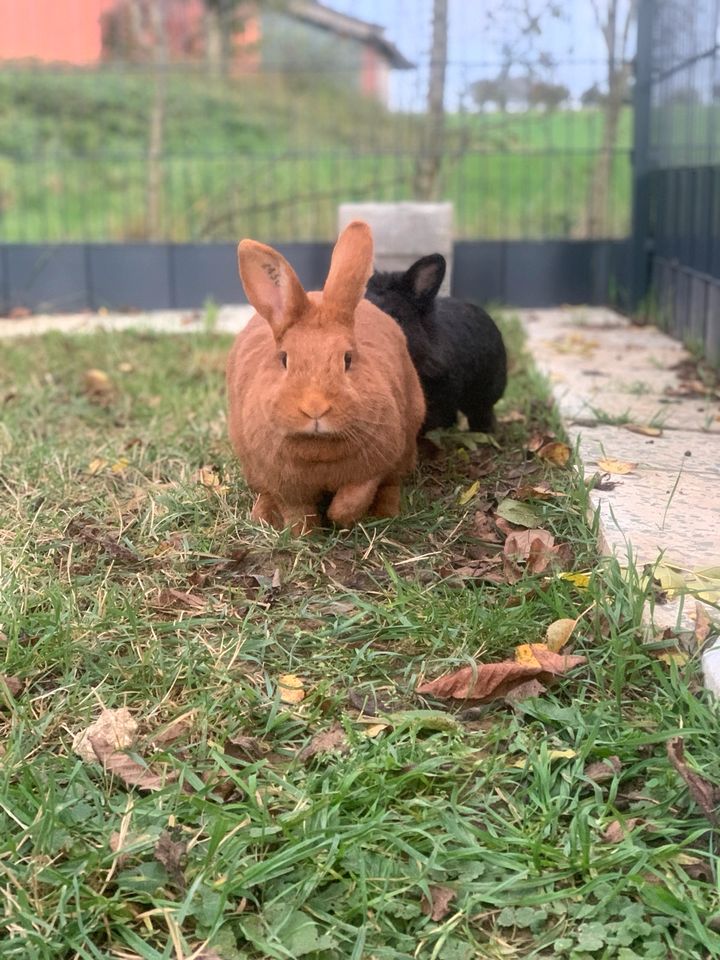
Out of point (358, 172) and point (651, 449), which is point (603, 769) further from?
point (358, 172)

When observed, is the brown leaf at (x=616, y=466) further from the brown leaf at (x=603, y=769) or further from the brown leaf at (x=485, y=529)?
the brown leaf at (x=603, y=769)

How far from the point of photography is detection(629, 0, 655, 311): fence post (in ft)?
24.9

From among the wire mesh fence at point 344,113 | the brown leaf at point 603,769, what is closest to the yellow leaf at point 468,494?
the brown leaf at point 603,769

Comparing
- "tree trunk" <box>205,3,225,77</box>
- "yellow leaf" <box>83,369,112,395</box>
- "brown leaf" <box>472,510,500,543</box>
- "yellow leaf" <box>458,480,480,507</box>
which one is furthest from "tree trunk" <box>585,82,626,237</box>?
"brown leaf" <box>472,510,500,543</box>

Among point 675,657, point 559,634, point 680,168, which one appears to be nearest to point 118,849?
point 559,634

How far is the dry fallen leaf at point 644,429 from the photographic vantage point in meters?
3.83

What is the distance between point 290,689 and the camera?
2.37 metres

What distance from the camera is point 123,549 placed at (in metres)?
2.99

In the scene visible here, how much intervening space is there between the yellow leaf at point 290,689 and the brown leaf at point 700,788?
74 centimetres

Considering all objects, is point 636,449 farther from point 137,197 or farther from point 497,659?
point 137,197

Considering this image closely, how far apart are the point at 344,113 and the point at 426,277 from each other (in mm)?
6155

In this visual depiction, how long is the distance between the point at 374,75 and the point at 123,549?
6.59 metres

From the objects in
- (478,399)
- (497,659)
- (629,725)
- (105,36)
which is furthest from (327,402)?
(105,36)

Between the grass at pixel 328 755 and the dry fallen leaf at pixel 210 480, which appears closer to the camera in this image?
the grass at pixel 328 755
